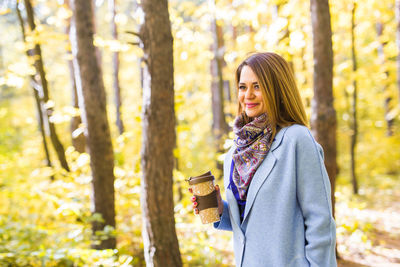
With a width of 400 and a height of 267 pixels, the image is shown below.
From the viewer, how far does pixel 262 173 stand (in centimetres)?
164

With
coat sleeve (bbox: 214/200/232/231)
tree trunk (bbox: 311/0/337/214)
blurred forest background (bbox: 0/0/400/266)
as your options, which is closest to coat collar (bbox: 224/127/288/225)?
coat sleeve (bbox: 214/200/232/231)

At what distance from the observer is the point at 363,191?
368 inches

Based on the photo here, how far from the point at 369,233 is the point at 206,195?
5053 mm

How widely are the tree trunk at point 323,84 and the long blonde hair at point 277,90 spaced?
2431 mm

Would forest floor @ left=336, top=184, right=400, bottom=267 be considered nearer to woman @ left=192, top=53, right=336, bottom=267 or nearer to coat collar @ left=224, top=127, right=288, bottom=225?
woman @ left=192, top=53, right=336, bottom=267

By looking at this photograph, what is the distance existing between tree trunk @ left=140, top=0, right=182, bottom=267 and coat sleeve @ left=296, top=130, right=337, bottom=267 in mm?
1878

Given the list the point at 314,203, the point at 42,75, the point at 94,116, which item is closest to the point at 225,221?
the point at 314,203

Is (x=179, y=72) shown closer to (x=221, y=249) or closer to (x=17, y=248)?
(x=221, y=249)

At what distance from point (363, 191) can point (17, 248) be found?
913cm

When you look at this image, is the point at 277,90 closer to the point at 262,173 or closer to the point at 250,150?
the point at 250,150

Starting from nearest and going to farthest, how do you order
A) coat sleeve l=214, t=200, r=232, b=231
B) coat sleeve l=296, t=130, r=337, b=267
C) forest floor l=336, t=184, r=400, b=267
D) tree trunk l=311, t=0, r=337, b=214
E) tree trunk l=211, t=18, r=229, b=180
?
1. coat sleeve l=296, t=130, r=337, b=267
2. coat sleeve l=214, t=200, r=232, b=231
3. tree trunk l=311, t=0, r=337, b=214
4. forest floor l=336, t=184, r=400, b=267
5. tree trunk l=211, t=18, r=229, b=180

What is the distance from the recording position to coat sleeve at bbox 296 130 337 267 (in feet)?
4.86

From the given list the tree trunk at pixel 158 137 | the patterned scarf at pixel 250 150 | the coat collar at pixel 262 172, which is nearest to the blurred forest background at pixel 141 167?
the tree trunk at pixel 158 137

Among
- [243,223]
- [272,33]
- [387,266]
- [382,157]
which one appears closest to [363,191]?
[382,157]
